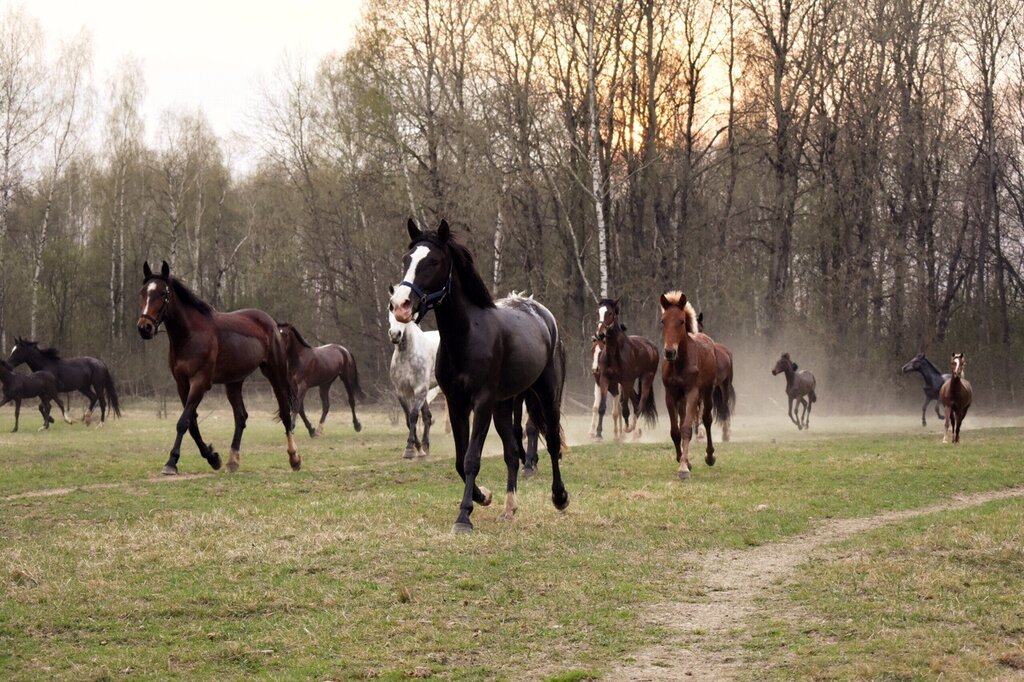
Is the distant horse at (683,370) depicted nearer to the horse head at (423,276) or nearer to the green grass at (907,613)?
the green grass at (907,613)

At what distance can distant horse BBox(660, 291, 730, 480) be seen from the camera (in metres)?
14.1

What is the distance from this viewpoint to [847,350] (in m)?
37.6

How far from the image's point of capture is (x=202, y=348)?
584 inches

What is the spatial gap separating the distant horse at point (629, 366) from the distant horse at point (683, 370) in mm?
4843

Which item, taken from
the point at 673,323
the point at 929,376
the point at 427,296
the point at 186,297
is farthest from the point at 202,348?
the point at 929,376

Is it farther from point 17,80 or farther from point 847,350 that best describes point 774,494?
point 17,80

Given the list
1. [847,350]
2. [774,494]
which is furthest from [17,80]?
[774,494]

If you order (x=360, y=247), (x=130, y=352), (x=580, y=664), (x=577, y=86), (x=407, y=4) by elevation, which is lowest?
(x=580, y=664)

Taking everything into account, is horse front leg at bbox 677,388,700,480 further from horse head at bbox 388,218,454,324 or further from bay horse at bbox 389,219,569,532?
horse head at bbox 388,218,454,324

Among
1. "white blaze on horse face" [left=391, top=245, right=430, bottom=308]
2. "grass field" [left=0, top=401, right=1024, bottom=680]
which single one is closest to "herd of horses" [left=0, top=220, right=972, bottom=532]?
"white blaze on horse face" [left=391, top=245, right=430, bottom=308]

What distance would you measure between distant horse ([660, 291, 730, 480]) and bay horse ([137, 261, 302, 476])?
5.07 m

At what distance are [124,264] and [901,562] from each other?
154 feet

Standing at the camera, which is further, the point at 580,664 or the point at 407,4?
the point at 407,4

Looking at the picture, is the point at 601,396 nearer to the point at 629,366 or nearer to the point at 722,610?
the point at 629,366
